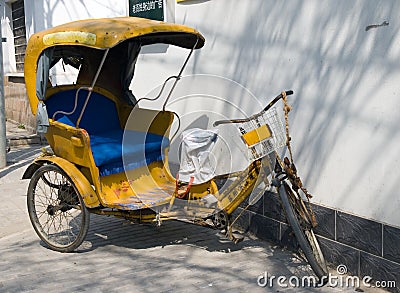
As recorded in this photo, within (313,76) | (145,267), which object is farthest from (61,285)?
(313,76)

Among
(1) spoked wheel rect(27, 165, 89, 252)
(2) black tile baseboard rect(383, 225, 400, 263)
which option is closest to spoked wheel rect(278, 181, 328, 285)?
(2) black tile baseboard rect(383, 225, 400, 263)

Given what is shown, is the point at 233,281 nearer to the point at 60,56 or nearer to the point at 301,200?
the point at 301,200

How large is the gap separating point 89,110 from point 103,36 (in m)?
1.30

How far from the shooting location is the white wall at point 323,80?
4.05 m

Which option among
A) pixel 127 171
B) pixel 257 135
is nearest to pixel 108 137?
pixel 127 171


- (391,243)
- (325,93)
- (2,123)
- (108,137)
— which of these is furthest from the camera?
(2,123)

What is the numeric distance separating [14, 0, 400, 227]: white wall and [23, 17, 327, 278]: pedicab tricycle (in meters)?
0.35

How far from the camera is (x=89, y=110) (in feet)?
18.5

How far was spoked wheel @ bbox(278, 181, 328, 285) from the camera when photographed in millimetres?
4281

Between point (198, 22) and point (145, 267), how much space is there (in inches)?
111

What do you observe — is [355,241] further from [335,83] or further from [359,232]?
[335,83]

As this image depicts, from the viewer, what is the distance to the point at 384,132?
4.05m

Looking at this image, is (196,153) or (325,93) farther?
(196,153)

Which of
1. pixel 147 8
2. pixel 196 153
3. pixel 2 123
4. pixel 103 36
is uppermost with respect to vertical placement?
pixel 147 8
